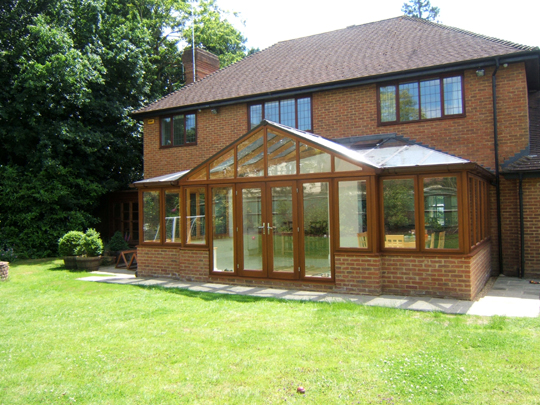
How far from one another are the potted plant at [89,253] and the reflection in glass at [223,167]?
17.7 ft

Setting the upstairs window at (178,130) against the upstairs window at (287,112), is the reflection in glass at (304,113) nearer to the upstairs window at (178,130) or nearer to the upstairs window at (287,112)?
the upstairs window at (287,112)

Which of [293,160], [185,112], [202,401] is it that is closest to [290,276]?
[293,160]

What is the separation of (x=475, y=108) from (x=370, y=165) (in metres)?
4.42

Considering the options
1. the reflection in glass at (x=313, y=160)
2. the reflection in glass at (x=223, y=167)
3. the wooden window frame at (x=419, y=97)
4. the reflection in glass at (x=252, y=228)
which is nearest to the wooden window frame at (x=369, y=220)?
the reflection in glass at (x=313, y=160)

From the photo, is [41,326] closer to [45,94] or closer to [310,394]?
[310,394]

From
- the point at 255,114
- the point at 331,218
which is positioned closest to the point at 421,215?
the point at 331,218

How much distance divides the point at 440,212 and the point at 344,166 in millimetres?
2068

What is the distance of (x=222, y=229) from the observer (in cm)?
1014

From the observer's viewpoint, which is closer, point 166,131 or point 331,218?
point 331,218

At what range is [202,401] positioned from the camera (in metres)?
4.00

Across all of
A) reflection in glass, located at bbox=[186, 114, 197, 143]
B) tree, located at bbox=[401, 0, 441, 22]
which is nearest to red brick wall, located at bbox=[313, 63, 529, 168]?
reflection in glass, located at bbox=[186, 114, 197, 143]

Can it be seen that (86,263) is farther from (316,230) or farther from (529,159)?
(529,159)

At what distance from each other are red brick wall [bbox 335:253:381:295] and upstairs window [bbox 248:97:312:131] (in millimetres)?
5586

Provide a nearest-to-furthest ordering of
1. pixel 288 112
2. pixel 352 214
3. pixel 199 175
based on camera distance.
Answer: pixel 352 214, pixel 199 175, pixel 288 112
